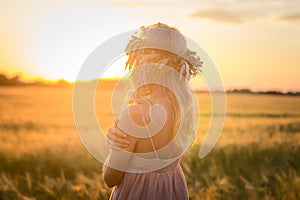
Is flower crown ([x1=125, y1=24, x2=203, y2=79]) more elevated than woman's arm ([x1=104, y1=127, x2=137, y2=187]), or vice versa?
flower crown ([x1=125, y1=24, x2=203, y2=79])

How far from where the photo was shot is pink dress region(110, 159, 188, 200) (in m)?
2.07

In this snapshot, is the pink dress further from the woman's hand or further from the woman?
the woman's hand

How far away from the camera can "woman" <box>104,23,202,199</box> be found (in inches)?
74.7

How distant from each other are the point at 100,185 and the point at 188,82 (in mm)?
2262

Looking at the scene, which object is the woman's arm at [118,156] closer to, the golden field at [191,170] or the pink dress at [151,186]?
the pink dress at [151,186]

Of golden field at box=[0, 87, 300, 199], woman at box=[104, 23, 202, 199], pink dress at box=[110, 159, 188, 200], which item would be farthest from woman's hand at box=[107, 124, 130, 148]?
golden field at box=[0, 87, 300, 199]

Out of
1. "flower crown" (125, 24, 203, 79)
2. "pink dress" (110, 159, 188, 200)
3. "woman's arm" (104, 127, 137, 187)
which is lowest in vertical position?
"pink dress" (110, 159, 188, 200)

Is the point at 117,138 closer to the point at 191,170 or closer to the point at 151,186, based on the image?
the point at 151,186

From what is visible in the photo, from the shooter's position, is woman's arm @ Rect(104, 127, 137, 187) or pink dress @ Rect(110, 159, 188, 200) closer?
woman's arm @ Rect(104, 127, 137, 187)

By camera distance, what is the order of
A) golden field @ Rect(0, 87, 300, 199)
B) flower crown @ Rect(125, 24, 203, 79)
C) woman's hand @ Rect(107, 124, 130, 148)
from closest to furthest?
woman's hand @ Rect(107, 124, 130, 148) < flower crown @ Rect(125, 24, 203, 79) < golden field @ Rect(0, 87, 300, 199)

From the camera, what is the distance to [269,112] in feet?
74.5

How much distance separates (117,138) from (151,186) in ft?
1.06

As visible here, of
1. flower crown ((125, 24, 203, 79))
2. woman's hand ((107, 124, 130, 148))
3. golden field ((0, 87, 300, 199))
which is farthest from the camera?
golden field ((0, 87, 300, 199))

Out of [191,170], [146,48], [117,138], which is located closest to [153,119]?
[117,138]
